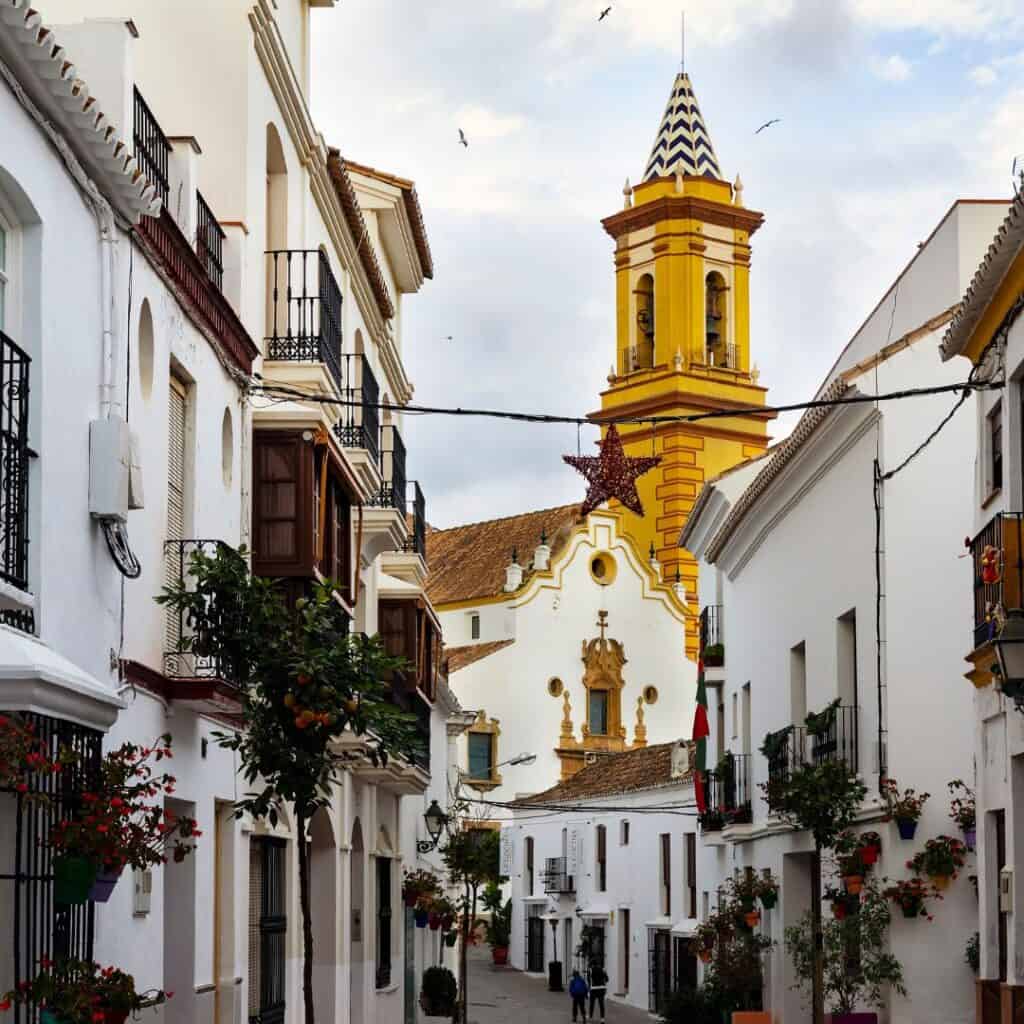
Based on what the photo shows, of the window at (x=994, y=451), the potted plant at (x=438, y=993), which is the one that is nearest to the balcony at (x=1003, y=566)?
the window at (x=994, y=451)

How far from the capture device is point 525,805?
179ft

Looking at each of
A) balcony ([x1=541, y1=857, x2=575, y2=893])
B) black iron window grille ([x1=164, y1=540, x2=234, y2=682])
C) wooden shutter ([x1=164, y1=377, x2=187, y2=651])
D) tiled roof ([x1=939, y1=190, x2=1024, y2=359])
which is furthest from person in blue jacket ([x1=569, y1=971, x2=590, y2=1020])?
wooden shutter ([x1=164, y1=377, x2=187, y2=651])

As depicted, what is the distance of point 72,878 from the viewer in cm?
957

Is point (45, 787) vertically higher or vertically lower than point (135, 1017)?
higher

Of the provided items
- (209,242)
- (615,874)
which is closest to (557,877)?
(615,874)

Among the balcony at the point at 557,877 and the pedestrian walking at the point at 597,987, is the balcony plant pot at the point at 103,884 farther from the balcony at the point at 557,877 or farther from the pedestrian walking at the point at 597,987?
the balcony at the point at 557,877

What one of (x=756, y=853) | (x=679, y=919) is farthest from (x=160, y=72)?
(x=679, y=919)

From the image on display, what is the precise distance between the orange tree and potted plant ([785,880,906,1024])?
8344 millimetres

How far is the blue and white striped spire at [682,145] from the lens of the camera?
6362 cm

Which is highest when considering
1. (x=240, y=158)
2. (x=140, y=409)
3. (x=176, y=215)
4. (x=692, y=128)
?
(x=692, y=128)

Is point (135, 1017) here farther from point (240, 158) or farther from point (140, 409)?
point (240, 158)

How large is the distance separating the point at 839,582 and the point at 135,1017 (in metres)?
13.4

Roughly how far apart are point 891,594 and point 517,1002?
2524cm

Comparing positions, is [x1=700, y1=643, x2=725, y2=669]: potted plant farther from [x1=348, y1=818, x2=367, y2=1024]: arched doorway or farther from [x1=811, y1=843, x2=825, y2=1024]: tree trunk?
[x1=348, y1=818, x2=367, y2=1024]: arched doorway
